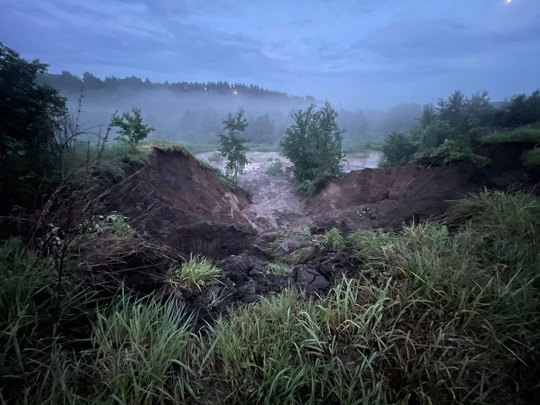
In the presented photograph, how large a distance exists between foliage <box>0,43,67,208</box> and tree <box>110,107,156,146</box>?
106 inches

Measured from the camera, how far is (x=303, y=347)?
2309 mm

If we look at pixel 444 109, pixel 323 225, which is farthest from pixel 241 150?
pixel 444 109

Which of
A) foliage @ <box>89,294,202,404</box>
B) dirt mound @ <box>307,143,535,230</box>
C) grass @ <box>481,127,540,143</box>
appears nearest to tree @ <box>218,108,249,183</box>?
dirt mound @ <box>307,143,535,230</box>

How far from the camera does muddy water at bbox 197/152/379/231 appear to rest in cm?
1033

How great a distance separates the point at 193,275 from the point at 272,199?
11.2 meters

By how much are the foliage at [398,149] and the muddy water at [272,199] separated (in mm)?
2760

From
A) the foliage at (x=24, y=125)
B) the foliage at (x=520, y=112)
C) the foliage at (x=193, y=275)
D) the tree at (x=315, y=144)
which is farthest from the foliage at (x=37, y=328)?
the foliage at (x=520, y=112)

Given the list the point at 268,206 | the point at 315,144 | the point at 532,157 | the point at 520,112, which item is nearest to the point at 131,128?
the point at 268,206

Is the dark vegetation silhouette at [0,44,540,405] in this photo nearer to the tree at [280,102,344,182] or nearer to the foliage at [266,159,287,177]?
the tree at [280,102,344,182]

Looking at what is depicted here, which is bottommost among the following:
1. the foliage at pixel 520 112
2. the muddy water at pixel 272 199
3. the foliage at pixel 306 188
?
the muddy water at pixel 272 199

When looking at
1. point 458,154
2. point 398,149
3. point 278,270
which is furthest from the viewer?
point 398,149

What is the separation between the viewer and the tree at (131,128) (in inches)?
303

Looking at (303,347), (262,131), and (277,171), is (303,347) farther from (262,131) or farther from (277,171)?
(262,131)

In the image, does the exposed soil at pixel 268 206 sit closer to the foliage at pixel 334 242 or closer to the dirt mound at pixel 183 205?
the dirt mound at pixel 183 205
